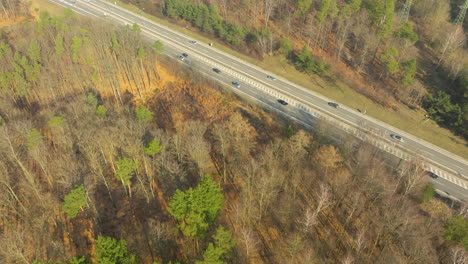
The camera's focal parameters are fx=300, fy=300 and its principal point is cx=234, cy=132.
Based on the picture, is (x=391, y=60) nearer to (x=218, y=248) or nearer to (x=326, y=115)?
(x=326, y=115)

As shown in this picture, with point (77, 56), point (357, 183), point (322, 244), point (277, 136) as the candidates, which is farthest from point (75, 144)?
point (357, 183)

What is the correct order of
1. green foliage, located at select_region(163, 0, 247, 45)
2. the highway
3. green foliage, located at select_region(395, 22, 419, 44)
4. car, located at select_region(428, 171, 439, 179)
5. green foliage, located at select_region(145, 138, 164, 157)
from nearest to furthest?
green foliage, located at select_region(145, 138, 164, 157) < car, located at select_region(428, 171, 439, 179) < the highway < green foliage, located at select_region(395, 22, 419, 44) < green foliage, located at select_region(163, 0, 247, 45)

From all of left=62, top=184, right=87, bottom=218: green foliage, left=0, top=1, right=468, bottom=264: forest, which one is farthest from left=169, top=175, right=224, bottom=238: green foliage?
left=62, top=184, right=87, bottom=218: green foliage

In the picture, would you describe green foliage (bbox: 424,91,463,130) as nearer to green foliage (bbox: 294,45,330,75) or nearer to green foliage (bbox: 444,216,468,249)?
green foliage (bbox: 294,45,330,75)

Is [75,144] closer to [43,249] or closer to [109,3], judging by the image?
[43,249]

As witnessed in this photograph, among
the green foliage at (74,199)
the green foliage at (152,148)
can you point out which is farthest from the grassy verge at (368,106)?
the green foliage at (74,199)

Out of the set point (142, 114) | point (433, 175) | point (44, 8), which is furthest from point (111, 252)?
point (44, 8)

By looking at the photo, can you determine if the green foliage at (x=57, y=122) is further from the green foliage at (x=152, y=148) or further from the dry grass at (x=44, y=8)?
the dry grass at (x=44, y=8)
